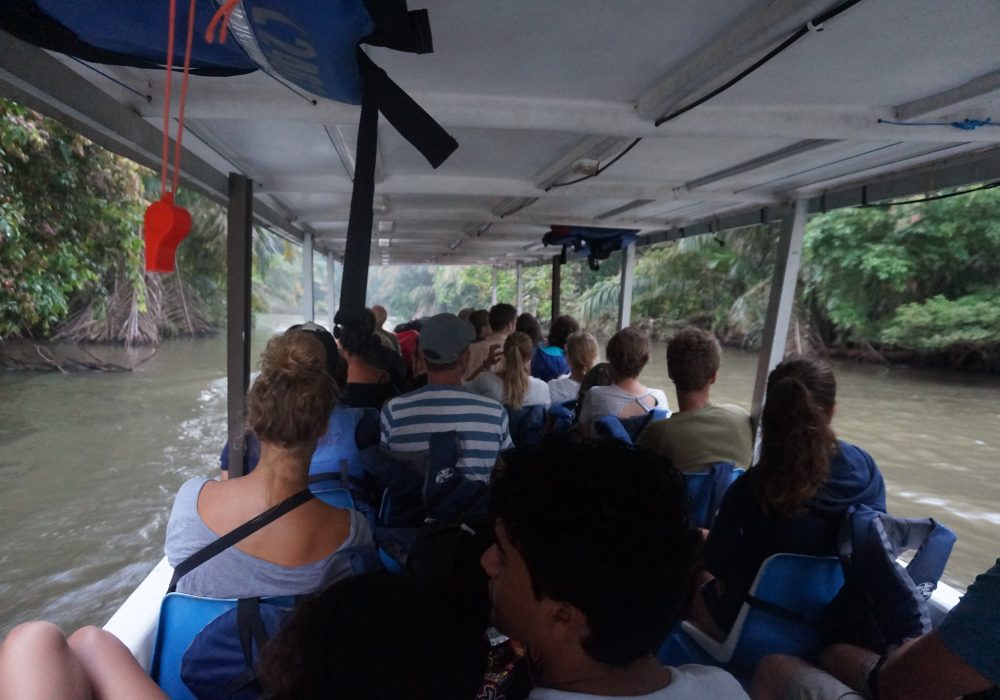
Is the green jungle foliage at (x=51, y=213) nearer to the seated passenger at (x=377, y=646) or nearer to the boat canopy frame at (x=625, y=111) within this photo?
the boat canopy frame at (x=625, y=111)

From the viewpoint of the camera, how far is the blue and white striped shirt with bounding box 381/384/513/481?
2104mm

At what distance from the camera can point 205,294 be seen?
21.8 metres

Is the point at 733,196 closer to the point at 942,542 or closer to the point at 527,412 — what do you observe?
the point at 527,412

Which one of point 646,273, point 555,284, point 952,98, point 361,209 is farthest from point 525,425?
point 646,273

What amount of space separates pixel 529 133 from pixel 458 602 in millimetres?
2195

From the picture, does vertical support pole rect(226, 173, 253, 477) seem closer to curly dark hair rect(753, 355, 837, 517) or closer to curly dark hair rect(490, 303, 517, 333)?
curly dark hair rect(753, 355, 837, 517)

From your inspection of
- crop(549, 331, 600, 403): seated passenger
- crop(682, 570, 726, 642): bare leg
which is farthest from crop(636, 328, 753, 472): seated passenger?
crop(549, 331, 600, 403): seated passenger

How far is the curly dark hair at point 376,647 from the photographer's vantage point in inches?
28.2

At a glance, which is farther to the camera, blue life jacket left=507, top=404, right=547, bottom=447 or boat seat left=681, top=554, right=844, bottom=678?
blue life jacket left=507, top=404, right=547, bottom=447

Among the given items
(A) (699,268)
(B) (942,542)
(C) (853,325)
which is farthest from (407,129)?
(A) (699,268)

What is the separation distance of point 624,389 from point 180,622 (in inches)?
92.0

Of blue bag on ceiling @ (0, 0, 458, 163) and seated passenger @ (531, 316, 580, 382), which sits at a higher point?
blue bag on ceiling @ (0, 0, 458, 163)

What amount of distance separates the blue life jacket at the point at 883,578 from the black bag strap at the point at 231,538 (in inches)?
60.9

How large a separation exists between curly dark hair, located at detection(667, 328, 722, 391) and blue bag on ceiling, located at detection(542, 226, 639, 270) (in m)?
2.86
